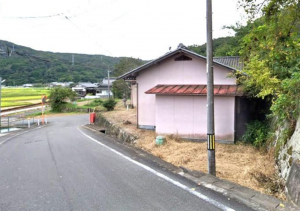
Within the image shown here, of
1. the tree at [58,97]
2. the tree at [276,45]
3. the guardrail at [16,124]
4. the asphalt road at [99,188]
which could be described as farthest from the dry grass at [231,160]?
the tree at [58,97]

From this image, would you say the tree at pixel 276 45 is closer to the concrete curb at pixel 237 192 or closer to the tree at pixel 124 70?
the concrete curb at pixel 237 192

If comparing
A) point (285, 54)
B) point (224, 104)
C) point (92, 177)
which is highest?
point (285, 54)

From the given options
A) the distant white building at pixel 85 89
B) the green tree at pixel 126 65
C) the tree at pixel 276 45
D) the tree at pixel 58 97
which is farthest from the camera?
the distant white building at pixel 85 89

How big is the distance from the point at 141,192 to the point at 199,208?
48.2 inches

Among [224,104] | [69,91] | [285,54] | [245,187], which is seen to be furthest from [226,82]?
[69,91]

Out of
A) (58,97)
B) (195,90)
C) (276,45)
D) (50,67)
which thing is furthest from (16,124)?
(50,67)

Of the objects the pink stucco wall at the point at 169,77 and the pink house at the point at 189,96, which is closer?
the pink house at the point at 189,96

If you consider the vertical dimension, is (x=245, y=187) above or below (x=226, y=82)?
below

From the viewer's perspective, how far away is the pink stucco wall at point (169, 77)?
10137mm

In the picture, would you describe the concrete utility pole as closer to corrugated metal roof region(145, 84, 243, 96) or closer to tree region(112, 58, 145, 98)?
corrugated metal roof region(145, 84, 243, 96)

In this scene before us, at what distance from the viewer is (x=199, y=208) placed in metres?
3.68

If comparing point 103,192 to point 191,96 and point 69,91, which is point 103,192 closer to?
point 191,96

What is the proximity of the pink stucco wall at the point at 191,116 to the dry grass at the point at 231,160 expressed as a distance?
0.62 metres

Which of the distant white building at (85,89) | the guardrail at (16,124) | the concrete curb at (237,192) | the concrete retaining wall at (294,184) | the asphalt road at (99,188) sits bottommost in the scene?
the guardrail at (16,124)
